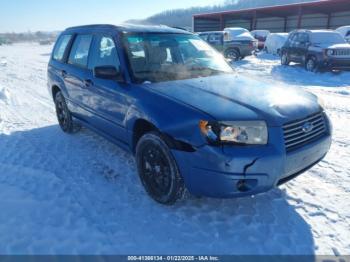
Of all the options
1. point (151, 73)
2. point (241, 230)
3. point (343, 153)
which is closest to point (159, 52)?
point (151, 73)

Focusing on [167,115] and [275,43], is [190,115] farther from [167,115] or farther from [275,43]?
[275,43]

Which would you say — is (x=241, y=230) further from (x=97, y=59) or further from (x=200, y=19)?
(x=200, y=19)

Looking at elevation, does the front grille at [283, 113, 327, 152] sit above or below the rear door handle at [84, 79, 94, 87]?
below

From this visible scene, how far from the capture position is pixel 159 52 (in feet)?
12.6

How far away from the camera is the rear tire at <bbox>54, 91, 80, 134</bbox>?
5328mm

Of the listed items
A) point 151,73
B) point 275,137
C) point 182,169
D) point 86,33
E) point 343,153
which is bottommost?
point 343,153

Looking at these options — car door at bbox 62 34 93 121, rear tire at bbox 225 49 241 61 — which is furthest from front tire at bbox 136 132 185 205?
rear tire at bbox 225 49 241 61

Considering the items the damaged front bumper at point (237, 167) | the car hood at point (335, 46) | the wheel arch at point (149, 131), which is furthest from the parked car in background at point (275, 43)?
the damaged front bumper at point (237, 167)

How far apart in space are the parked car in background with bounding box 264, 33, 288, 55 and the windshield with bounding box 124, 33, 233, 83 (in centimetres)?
1822

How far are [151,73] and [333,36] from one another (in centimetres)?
1292

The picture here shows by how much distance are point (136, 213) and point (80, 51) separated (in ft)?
9.13

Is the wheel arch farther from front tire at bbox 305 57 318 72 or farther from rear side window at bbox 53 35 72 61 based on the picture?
front tire at bbox 305 57 318 72

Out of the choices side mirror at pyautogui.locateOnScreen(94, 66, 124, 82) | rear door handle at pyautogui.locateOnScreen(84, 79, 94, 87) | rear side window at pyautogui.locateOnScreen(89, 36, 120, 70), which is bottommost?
rear door handle at pyautogui.locateOnScreen(84, 79, 94, 87)

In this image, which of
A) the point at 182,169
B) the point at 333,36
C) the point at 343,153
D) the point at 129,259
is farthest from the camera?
the point at 333,36
